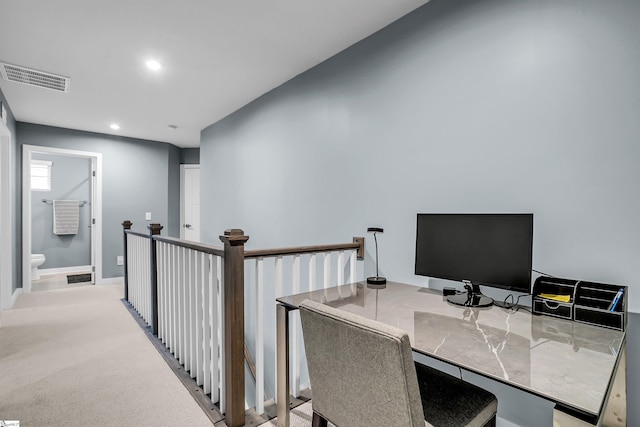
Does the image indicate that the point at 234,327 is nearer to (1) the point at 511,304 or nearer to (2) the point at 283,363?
(2) the point at 283,363

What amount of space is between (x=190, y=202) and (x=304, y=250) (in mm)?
4983

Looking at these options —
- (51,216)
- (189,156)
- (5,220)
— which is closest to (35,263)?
(51,216)

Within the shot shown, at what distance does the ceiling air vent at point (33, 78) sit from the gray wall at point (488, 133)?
7.50 ft

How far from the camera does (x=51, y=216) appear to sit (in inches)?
241

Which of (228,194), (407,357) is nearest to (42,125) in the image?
(228,194)

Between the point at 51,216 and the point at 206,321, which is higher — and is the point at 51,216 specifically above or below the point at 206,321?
above

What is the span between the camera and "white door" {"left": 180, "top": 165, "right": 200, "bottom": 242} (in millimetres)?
6324

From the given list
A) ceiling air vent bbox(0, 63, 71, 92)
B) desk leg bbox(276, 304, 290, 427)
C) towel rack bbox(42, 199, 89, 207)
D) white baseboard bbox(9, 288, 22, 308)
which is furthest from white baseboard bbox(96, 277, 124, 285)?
desk leg bbox(276, 304, 290, 427)

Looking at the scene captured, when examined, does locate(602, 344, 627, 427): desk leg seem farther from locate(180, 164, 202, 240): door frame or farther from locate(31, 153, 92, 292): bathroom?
locate(31, 153, 92, 292): bathroom

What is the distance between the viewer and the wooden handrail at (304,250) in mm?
1797

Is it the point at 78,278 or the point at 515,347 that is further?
the point at 78,278

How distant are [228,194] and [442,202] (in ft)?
9.86

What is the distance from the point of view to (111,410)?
1911 mm

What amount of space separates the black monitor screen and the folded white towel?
264 inches
